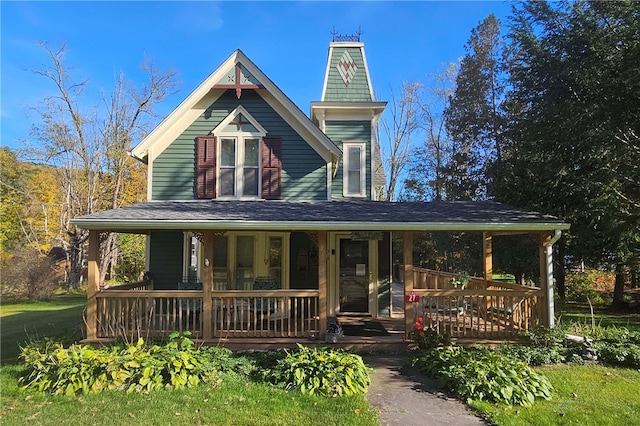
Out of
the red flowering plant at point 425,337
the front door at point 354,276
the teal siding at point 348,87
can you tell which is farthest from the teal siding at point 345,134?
the red flowering plant at point 425,337

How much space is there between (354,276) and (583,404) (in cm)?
642

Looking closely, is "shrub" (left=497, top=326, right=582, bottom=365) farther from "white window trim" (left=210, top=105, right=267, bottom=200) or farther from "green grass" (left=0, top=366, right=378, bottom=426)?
"white window trim" (left=210, top=105, right=267, bottom=200)

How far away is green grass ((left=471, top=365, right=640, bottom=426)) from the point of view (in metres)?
5.08

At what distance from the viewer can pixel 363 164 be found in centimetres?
1192

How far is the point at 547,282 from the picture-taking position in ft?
27.8

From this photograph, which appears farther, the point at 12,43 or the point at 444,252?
the point at 444,252

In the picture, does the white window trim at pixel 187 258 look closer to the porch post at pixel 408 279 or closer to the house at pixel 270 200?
the house at pixel 270 200

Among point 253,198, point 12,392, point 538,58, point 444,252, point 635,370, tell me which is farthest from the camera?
point 444,252

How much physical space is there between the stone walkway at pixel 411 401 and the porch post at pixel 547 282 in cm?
316

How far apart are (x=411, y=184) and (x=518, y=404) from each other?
90.5 ft

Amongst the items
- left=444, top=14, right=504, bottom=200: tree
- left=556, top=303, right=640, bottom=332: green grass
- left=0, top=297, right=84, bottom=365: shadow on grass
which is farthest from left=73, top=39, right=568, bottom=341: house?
left=444, top=14, right=504, bottom=200: tree

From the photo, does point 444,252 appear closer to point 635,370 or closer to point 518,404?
point 635,370

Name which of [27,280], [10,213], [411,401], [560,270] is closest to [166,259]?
[411,401]

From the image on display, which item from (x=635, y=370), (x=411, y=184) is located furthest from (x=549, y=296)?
(x=411, y=184)
